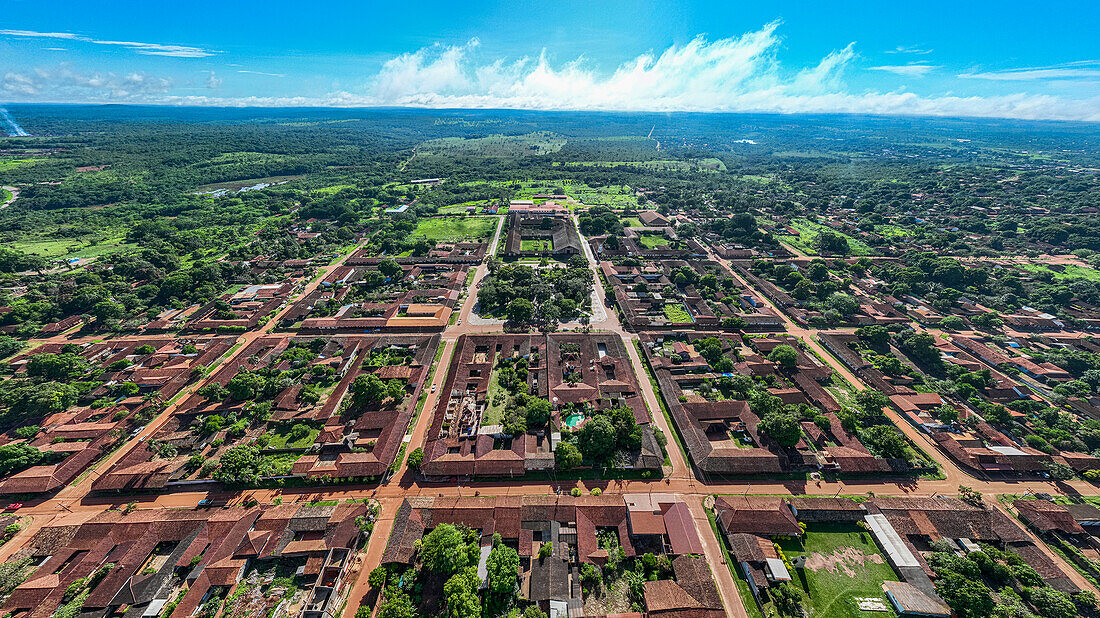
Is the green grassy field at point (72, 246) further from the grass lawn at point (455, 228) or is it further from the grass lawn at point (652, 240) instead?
the grass lawn at point (652, 240)

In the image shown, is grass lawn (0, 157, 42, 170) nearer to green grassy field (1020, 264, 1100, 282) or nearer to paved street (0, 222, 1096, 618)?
paved street (0, 222, 1096, 618)

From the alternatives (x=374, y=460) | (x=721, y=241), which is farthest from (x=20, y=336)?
(x=721, y=241)

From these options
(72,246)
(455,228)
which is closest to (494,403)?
(455,228)

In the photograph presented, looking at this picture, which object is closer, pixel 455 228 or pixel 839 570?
pixel 839 570

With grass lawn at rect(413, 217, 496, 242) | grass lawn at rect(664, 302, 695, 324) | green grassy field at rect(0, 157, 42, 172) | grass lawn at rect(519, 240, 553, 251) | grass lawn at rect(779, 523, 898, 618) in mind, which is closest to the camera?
grass lawn at rect(779, 523, 898, 618)

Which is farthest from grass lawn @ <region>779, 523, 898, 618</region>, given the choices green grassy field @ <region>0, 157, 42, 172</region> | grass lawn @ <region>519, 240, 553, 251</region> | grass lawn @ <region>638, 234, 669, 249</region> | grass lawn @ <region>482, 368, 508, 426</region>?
green grassy field @ <region>0, 157, 42, 172</region>

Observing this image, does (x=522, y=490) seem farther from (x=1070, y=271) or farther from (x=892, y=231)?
(x=892, y=231)
